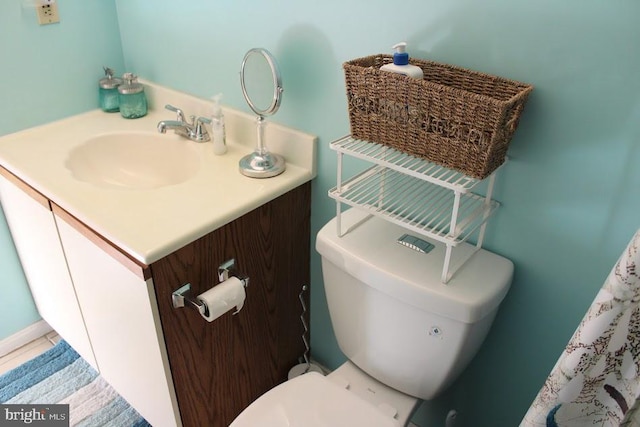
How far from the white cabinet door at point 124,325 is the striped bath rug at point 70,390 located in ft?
0.66

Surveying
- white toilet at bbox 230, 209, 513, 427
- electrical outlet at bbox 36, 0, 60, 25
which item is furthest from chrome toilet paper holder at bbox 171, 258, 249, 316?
electrical outlet at bbox 36, 0, 60, 25

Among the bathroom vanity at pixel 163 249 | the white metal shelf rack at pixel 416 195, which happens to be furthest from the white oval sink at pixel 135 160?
the white metal shelf rack at pixel 416 195

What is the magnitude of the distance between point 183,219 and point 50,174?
458 millimetres

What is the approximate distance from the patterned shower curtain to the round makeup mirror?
816 mm

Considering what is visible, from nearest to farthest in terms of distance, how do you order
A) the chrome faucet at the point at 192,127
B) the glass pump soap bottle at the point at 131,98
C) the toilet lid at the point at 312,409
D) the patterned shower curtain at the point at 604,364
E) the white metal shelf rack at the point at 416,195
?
the patterned shower curtain at the point at 604,364, the white metal shelf rack at the point at 416,195, the toilet lid at the point at 312,409, the chrome faucet at the point at 192,127, the glass pump soap bottle at the point at 131,98

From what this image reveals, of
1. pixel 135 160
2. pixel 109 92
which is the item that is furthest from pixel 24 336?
pixel 109 92

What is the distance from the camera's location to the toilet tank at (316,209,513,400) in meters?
1.00

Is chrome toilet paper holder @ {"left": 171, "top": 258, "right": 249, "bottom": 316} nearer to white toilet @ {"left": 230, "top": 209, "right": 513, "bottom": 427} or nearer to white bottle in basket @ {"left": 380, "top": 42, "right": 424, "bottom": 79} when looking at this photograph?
white toilet @ {"left": 230, "top": 209, "right": 513, "bottom": 427}

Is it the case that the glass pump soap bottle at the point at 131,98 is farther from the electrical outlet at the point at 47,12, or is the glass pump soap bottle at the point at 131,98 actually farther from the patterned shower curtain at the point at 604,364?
the patterned shower curtain at the point at 604,364

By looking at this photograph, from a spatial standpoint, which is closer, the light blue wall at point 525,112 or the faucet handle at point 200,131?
the light blue wall at point 525,112

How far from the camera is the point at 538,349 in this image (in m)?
1.12

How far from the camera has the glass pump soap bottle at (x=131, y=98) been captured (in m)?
1.60

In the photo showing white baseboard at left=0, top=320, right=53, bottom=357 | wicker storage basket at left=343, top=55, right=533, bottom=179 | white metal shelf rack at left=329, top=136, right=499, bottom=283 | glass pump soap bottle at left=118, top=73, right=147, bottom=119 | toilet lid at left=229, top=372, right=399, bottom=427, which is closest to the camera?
wicker storage basket at left=343, top=55, right=533, bottom=179

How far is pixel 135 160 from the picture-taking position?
1591mm
